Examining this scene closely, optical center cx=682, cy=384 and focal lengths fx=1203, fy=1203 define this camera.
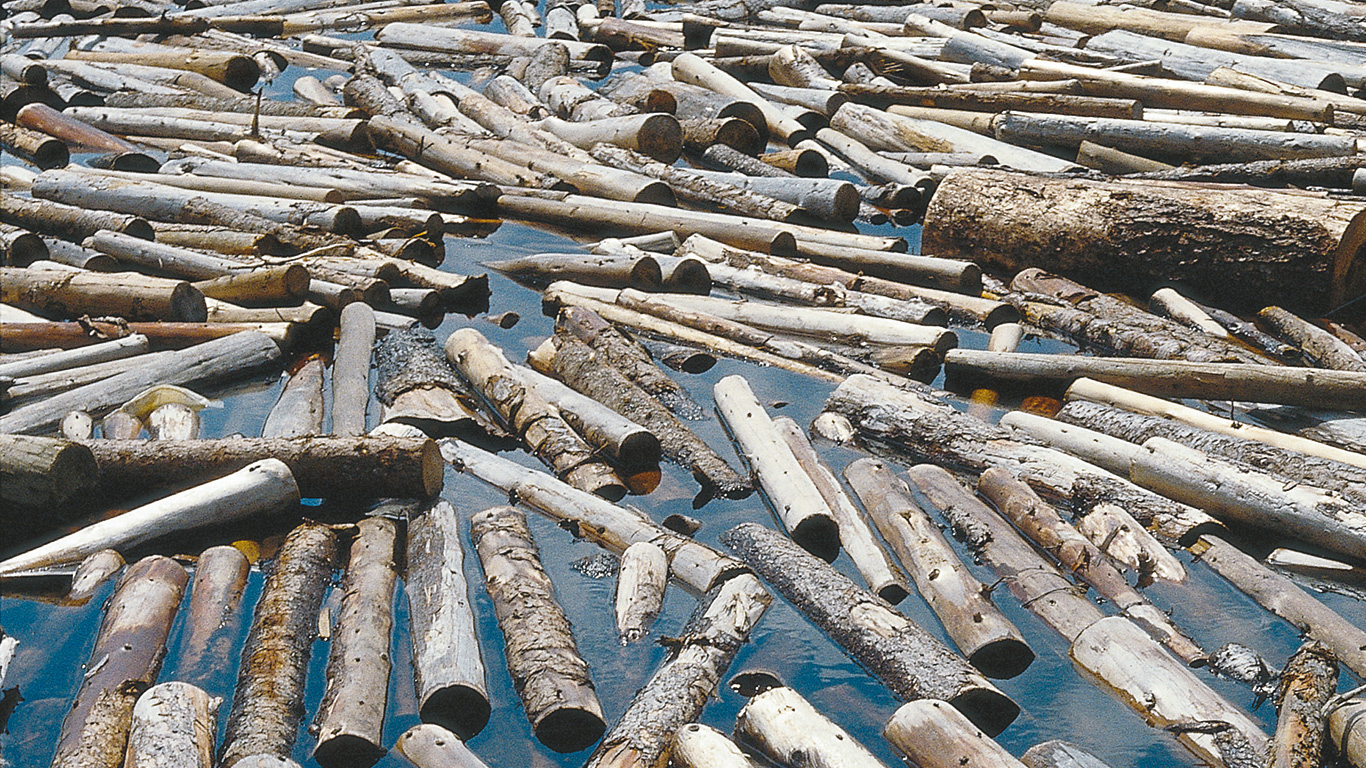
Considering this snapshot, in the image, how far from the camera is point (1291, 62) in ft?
51.8

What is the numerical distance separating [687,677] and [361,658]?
5.75ft

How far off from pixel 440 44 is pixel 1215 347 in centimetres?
1617

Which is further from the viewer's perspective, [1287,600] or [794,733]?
[1287,600]

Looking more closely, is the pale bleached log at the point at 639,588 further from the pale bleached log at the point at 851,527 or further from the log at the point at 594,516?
the pale bleached log at the point at 851,527

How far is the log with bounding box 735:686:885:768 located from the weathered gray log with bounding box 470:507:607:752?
0.81 metres

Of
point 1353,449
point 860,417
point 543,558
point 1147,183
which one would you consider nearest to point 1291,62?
point 1147,183

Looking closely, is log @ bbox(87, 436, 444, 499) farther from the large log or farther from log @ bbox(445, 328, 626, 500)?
the large log

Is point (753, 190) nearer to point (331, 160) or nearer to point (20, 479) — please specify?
point (331, 160)

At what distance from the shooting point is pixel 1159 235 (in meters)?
11.4

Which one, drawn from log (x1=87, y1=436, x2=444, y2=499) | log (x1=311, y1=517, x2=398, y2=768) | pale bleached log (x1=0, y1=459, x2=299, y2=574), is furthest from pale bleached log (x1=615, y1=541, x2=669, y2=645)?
pale bleached log (x1=0, y1=459, x2=299, y2=574)

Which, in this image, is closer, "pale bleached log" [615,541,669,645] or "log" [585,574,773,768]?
"log" [585,574,773,768]

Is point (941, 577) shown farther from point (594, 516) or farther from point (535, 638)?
point (535, 638)

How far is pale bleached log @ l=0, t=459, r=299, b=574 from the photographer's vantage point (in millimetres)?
7508

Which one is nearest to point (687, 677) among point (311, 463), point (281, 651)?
point (281, 651)
